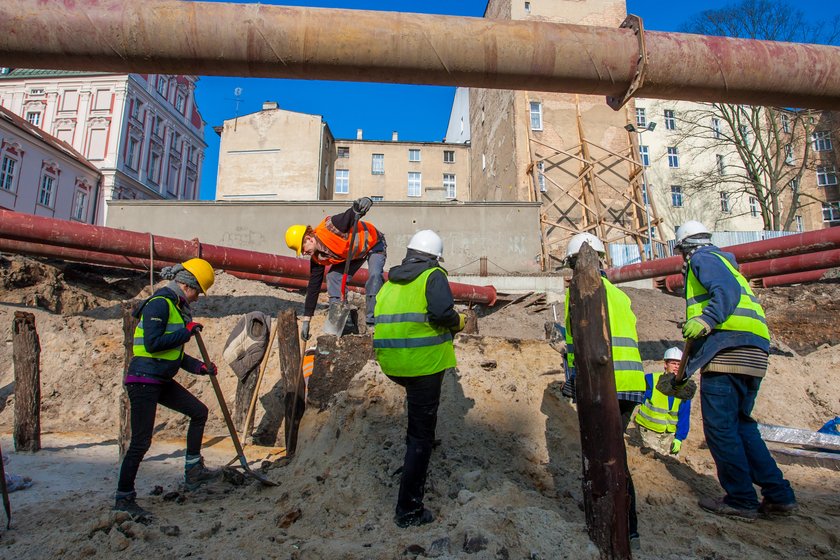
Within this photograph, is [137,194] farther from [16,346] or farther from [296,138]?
[16,346]

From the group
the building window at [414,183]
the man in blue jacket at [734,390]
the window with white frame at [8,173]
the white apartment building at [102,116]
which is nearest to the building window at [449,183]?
the building window at [414,183]

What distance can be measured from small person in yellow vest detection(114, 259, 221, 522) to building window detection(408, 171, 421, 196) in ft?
108

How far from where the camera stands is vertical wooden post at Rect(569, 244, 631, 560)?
8.57ft

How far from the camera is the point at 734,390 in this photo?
11.3 feet

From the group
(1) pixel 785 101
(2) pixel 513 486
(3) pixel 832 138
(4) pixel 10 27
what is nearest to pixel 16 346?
(4) pixel 10 27

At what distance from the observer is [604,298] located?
9.14ft

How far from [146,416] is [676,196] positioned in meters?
34.3

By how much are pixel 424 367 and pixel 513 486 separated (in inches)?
40.8

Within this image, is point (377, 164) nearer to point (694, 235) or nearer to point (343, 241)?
point (343, 241)

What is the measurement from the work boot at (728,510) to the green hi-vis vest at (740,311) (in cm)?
115

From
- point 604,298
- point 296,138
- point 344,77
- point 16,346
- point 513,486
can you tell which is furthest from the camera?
point 296,138

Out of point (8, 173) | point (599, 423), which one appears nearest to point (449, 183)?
point (8, 173)

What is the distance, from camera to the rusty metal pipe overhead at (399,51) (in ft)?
9.51

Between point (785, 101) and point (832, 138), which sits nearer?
point (785, 101)
